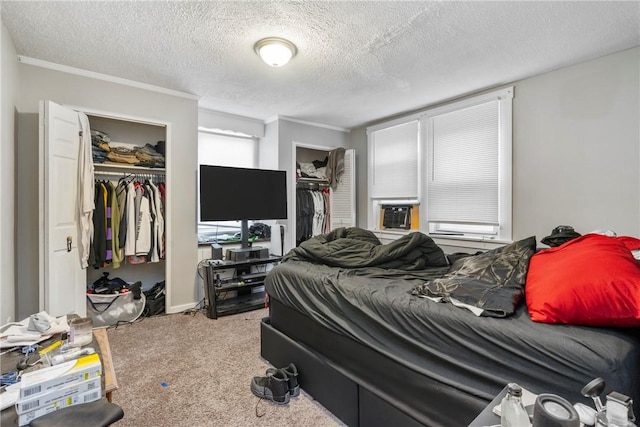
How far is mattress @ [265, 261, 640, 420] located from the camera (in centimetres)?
102

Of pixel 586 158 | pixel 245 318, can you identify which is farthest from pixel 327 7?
pixel 245 318

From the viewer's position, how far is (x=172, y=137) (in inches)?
138

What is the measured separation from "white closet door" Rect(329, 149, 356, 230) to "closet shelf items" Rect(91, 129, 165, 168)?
2565 mm

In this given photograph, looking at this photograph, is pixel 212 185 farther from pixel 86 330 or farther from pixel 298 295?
pixel 86 330

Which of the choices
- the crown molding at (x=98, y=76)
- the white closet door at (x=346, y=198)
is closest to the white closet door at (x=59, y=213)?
the crown molding at (x=98, y=76)

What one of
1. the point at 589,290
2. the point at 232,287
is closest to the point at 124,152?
the point at 232,287

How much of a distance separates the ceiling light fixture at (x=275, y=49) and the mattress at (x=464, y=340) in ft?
5.83

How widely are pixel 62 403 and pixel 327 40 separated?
2.63m

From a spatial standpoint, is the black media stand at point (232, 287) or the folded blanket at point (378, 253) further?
the black media stand at point (232, 287)

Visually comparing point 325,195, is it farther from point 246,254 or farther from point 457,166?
point 457,166

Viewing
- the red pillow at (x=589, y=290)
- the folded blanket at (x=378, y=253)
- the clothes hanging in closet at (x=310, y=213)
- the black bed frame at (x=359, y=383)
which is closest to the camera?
the red pillow at (x=589, y=290)

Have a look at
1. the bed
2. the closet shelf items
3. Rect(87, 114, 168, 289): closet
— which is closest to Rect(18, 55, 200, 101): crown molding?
Rect(87, 114, 168, 289): closet

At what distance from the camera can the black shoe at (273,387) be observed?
189 centimetres

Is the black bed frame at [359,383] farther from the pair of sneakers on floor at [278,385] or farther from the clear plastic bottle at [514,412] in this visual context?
the clear plastic bottle at [514,412]
